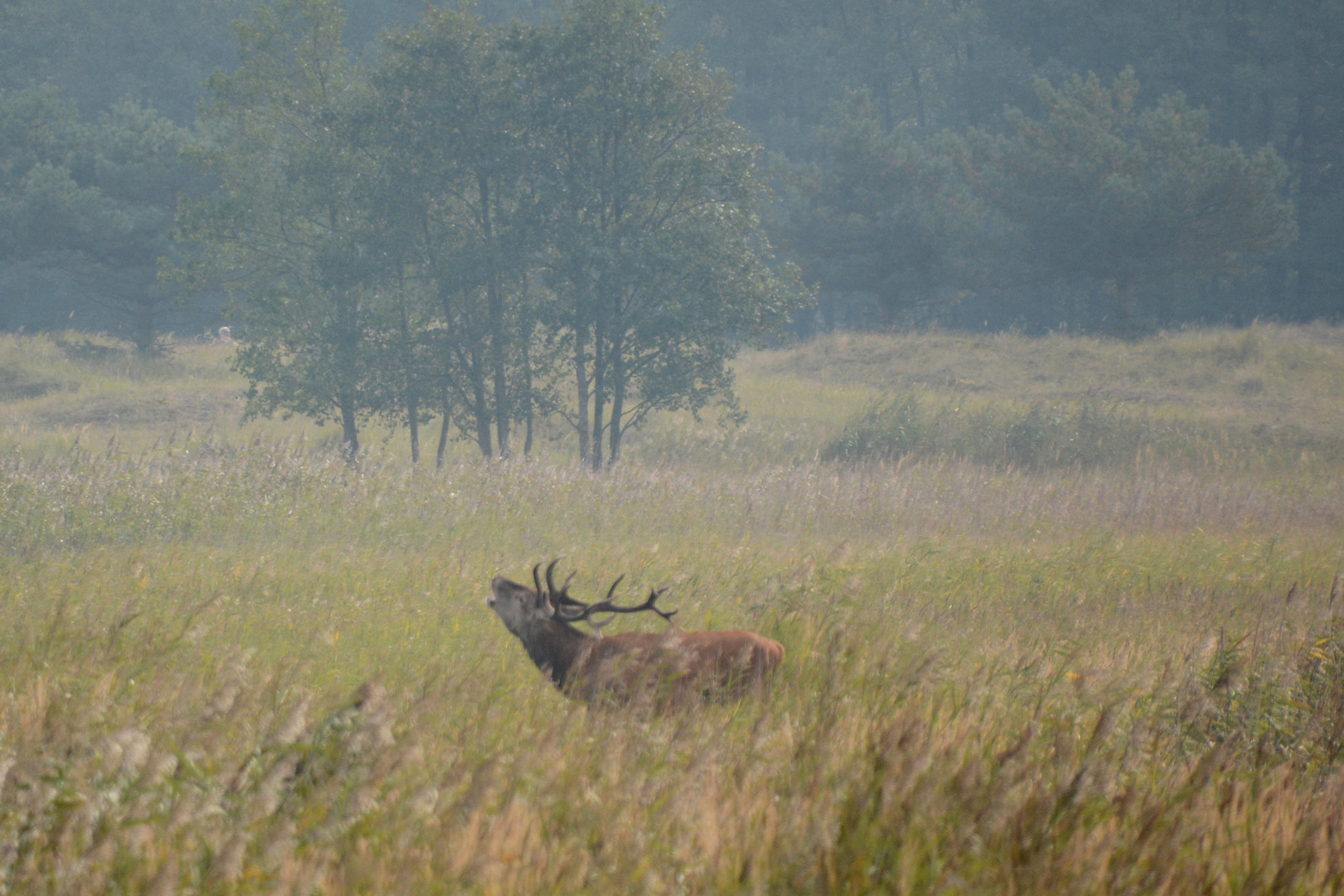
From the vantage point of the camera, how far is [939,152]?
146 feet

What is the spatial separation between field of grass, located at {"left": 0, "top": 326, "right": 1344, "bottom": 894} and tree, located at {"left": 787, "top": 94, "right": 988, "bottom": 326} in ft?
70.5

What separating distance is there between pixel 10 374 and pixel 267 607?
2657cm

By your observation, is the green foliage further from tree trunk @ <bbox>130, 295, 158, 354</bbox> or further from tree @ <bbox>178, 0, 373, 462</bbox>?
tree trunk @ <bbox>130, 295, 158, 354</bbox>

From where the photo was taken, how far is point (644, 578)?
32.0ft

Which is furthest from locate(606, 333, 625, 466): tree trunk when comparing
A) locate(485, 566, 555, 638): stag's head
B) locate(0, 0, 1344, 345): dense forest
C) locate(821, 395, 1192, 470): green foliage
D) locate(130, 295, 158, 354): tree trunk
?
locate(130, 295, 158, 354): tree trunk

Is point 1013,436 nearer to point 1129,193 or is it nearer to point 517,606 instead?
point 1129,193

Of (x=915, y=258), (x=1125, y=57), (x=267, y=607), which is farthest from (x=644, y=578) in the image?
(x=1125, y=57)

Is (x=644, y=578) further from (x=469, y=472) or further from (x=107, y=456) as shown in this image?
(x=107, y=456)

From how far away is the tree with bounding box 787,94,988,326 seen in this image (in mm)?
40219

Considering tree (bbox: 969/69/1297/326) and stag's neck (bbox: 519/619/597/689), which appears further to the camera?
tree (bbox: 969/69/1297/326)

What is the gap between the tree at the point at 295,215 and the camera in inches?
772

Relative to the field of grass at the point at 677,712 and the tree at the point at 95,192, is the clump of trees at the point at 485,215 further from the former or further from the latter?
the tree at the point at 95,192

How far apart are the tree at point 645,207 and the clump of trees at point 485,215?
0.15 ft

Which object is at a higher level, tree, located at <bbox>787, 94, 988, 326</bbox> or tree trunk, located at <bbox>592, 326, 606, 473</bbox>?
tree, located at <bbox>787, 94, 988, 326</bbox>
